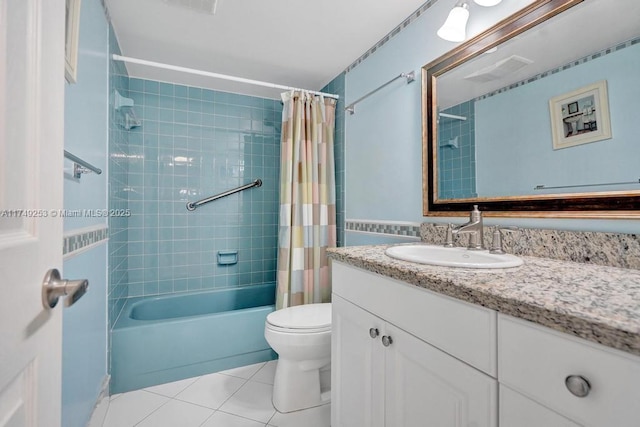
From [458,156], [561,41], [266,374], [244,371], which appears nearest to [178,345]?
[244,371]

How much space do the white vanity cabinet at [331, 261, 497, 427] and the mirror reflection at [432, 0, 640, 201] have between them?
645 mm

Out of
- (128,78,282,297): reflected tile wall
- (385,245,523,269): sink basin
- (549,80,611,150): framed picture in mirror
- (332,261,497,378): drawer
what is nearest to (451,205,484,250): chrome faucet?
(385,245,523,269): sink basin

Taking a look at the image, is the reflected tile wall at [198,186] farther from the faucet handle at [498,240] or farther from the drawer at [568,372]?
the drawer at [568,372]

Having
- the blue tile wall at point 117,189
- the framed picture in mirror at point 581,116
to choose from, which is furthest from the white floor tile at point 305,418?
the framed picture in mirror at point 581,116

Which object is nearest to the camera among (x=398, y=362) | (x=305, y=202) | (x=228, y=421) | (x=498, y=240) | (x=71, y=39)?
(x=398, y=362)

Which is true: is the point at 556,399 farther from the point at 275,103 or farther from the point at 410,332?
the point at 275,103

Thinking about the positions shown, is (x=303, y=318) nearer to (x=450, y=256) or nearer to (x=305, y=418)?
(x=305, y=418)

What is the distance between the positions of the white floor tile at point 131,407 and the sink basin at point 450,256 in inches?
59.9

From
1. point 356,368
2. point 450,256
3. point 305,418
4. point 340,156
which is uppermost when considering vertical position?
point 340,156

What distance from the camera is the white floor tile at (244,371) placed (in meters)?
1.87

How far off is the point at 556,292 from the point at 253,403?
1589 millimetres

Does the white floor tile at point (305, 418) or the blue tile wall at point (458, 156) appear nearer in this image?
the blue tile wall at point (458, 156)

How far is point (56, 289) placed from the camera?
1.60 feet

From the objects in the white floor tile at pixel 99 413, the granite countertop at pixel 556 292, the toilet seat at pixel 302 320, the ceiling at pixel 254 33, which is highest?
the ceiling at pixel 254 33
